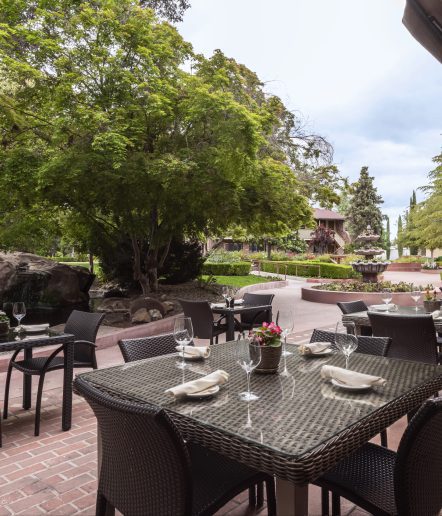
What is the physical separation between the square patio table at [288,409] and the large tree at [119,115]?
5.53 meters

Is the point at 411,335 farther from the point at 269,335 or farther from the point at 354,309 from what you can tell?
the point at 269,335

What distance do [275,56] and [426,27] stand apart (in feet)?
37.2

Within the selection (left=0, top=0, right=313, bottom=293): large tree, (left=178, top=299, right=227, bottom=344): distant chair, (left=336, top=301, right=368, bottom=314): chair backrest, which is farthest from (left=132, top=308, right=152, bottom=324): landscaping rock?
(left=336, top=301, right=368, bottom=314): chair backrest

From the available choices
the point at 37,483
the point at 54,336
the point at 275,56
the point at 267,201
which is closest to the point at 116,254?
the point at 267,201

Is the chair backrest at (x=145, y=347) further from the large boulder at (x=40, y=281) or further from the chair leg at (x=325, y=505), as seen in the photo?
the large boulder at (x=40, y=281)

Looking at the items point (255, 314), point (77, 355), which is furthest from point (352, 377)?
point (255, 314)

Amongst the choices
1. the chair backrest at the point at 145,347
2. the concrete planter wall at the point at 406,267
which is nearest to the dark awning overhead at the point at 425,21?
the chair backrest at the point at 145,347

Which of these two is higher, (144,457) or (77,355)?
(144,457)

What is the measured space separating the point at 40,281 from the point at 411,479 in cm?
1067

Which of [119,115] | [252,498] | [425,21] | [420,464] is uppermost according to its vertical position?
[119,115]

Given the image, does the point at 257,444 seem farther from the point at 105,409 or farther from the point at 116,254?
the point at 116,254

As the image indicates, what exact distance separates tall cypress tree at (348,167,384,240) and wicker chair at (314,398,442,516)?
133 feet

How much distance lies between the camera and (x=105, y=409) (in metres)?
1.67

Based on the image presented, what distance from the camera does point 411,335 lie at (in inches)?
158
